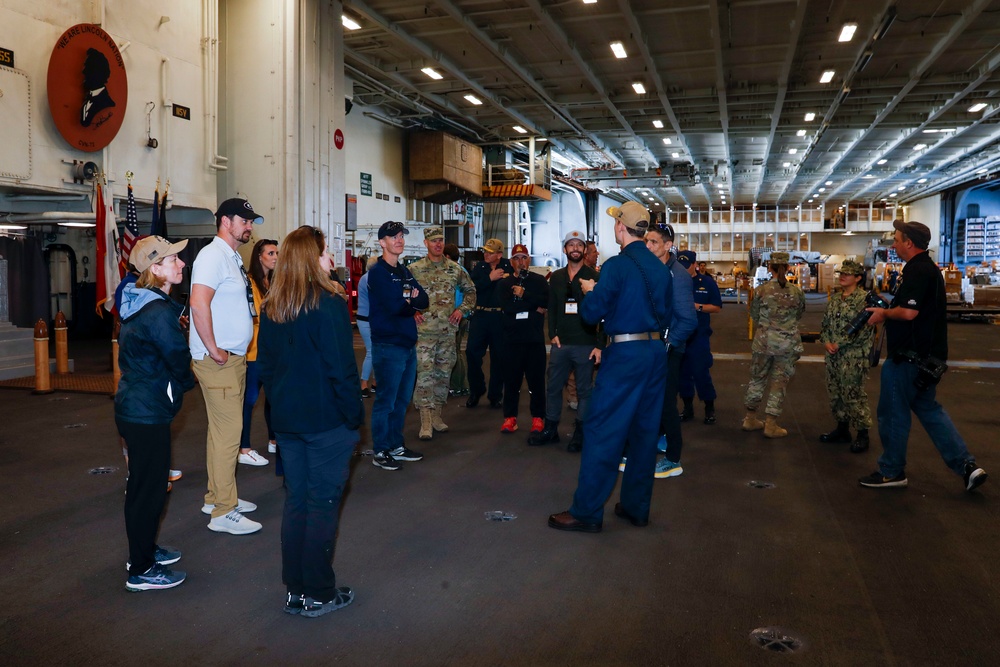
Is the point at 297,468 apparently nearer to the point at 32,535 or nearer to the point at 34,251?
the point at 32,535

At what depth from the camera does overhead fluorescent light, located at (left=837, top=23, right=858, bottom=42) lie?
13477 millimetres

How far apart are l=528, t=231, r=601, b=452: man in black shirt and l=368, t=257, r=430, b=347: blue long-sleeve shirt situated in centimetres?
128

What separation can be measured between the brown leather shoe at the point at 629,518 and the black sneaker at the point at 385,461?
180 centimetres

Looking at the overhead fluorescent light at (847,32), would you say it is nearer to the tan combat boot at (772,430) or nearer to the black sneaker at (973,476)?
the tan combat boot at (772,430)

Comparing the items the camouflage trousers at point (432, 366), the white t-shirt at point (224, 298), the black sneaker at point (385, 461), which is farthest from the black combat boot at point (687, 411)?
the white t-shirt at point (224, 298)

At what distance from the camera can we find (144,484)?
331 cm

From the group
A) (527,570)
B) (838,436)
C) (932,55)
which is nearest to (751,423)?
(838,436)

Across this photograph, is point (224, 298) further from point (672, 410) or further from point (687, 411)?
point (687, 411)

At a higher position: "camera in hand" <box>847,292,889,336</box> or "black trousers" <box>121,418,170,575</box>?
"camera in hand" <box>847,292,889,336</box>

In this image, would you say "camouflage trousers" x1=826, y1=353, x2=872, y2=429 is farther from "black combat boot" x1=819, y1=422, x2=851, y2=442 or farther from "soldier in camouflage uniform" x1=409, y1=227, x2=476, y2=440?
"soldier in camouflage uniform" x1=409, y1=227, x2=476, y2=440

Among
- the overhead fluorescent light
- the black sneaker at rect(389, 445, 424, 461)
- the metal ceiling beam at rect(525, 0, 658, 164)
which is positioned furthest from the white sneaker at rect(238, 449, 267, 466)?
the overhead fluorescent light

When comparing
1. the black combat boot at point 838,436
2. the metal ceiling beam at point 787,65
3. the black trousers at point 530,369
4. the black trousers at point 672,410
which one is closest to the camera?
the black trousers at point 672,410

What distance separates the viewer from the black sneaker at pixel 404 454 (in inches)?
223

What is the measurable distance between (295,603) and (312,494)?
53 centimetres
